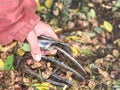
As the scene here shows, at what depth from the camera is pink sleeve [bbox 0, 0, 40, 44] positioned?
1682 millimetres

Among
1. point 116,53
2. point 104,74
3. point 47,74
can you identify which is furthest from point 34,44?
point 116,53

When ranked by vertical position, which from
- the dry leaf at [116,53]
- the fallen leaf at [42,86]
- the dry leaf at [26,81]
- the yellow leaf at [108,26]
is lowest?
the fallen leaf at [42,86]

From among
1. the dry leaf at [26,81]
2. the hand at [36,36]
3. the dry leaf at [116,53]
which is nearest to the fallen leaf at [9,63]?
the dry leaf at [26,81]

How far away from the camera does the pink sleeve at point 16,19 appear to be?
66.2 inches

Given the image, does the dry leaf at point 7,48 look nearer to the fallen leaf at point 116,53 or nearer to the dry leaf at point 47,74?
the dry leaf at point 47,74

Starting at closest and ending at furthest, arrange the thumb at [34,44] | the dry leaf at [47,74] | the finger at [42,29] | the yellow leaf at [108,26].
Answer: the thumb at [34,44] < the finger at [42,29] < the dry leaf at [47,74] < the yellow leaf at [108,26]

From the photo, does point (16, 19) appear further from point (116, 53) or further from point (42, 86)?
point (116, 53)

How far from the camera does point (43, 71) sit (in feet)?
7.04

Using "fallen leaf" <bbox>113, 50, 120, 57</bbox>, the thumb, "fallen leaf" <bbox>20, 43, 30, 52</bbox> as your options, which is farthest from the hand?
"fallen leaf" <bbox>113, 50, 120, 57</bbox>

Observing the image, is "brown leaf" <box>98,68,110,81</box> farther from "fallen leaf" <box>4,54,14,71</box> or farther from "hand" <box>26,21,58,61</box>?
"fallen leaf" <box>4,54,14,71</box>

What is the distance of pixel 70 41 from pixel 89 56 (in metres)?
0.16

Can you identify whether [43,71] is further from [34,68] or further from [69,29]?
[69,29]

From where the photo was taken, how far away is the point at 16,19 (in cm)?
172

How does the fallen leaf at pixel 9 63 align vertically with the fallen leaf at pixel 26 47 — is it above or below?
below
